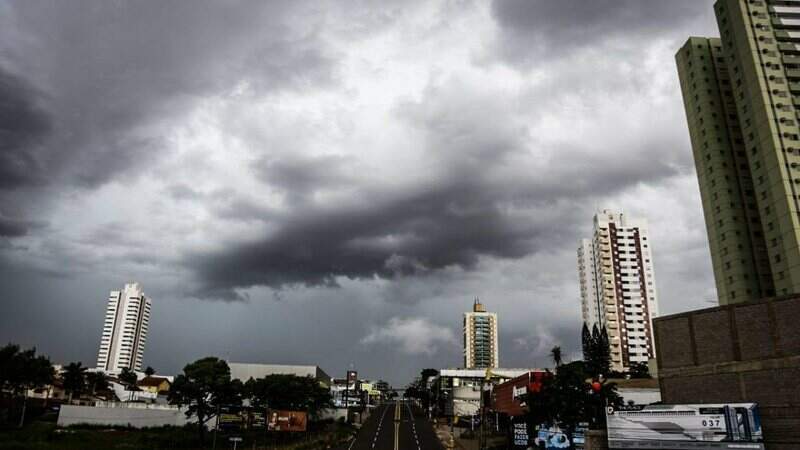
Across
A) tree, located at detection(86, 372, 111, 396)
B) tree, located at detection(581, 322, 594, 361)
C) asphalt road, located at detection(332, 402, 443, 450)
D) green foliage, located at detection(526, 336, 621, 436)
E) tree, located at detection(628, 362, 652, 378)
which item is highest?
tree, located at detection(581, 322, 594, 361)

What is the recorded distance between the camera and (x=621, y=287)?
184m

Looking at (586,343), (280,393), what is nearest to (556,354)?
(586,343)

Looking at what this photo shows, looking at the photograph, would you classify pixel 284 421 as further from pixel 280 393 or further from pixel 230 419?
pixel 230 419

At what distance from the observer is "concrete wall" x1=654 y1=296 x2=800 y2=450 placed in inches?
1161

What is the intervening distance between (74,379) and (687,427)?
129034 mm

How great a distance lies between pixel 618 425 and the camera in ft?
108

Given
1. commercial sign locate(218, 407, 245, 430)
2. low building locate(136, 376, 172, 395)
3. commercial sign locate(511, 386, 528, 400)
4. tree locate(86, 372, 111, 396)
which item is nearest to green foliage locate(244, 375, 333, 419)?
commercial sign locate(218, 407, 245, 430)

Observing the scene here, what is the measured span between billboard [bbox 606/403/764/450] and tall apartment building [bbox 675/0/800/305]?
69.3m

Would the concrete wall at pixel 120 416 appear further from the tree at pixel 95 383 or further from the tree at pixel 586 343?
the tree at pixel 586 343

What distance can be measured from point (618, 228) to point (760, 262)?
94062 millimetres

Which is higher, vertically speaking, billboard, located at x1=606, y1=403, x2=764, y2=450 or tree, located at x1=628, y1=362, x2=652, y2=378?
tree, located at x1=628, y1=362, x2=652, y2=378

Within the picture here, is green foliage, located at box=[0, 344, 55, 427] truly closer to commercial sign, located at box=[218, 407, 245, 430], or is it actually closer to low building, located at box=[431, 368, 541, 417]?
commercial sign, located at box=[218, 407, 245, 430]

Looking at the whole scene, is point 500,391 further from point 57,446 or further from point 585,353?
point 585,353

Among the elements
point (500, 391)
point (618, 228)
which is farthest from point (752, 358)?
point (618, 228)
